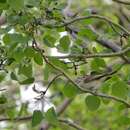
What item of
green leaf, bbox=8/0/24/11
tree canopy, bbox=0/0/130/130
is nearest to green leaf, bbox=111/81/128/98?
tree canopy, bbox=0/0/130/130

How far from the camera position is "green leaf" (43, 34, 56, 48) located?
1318mm

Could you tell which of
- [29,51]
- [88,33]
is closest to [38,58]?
[29,51]

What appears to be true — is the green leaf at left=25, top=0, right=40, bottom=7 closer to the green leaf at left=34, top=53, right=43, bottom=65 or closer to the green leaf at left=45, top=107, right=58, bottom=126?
the green leaf at left=34, top=53, right=43, bottom=65

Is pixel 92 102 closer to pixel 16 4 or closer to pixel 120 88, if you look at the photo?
pixel 120 88

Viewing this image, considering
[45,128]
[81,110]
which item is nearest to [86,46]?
[45,128]

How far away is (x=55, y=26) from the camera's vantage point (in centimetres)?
129

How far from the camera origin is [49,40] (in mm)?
1331

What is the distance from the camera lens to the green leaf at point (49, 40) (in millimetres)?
1318

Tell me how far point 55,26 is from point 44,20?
0.03 metres

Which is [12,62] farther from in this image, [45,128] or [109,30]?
[45,128]

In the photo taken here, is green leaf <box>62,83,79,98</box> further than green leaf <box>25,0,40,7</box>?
Yes

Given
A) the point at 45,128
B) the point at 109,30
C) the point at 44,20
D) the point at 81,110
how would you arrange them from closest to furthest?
the point at 44,20
the point at 109,30
the point at 45,128
the point at 81,110

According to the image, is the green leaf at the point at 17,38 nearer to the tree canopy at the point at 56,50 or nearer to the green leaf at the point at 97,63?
the tree canopy at the point at 56,50

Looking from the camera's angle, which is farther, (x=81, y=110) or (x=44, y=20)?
(x=81, y=110)
